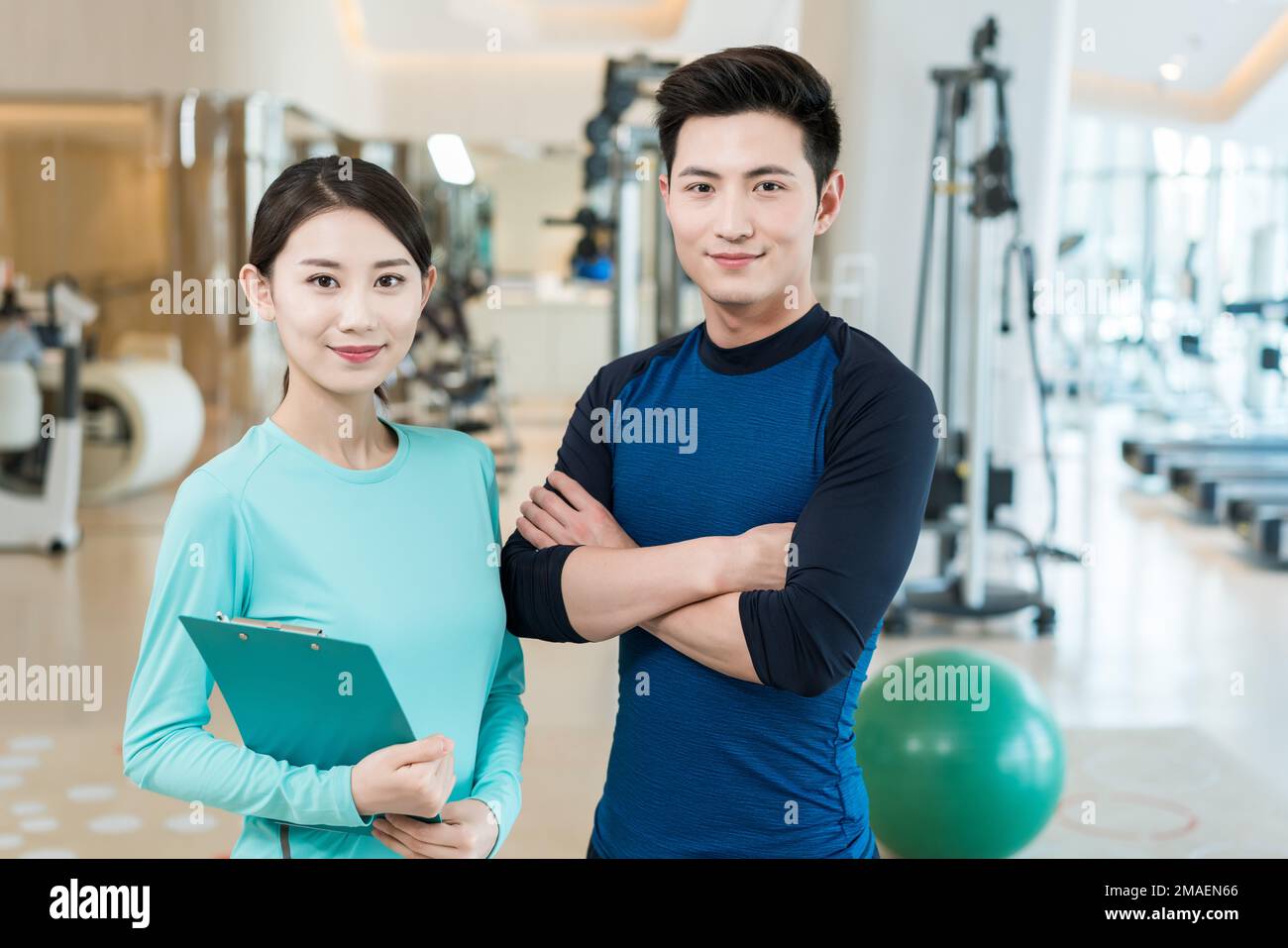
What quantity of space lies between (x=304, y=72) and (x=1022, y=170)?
6185 millimetres

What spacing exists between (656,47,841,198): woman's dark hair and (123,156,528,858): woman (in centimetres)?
31

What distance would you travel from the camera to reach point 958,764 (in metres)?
2.57

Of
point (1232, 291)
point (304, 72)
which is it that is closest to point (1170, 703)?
point (304, 72)

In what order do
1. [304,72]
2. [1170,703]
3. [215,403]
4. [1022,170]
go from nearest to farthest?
1. [1170,703]
2. [1022,170]
3. [215,403]
4. [304,72]

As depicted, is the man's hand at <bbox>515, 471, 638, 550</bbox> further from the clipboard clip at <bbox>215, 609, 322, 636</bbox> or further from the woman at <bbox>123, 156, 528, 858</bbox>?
the clipboard clip at <bbox>215, 609, 322, 636</bbox>

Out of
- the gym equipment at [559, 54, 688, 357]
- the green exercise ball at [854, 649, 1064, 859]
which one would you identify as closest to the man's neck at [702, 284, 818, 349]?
the green exercise ball at [854, 649, 1064, 859]

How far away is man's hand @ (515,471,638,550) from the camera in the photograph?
1398mm

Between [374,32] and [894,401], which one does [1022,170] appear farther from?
[374,32]

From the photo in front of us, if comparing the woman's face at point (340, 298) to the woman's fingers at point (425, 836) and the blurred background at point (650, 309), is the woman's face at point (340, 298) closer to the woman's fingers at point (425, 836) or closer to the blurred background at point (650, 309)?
the woman's fingers at point (425, 836)

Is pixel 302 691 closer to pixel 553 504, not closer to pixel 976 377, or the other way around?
pixel 553 504

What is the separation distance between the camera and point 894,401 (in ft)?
4.22

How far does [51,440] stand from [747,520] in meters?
6.11

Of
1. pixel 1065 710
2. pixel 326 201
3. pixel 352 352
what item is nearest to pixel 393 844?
pixel 352 352

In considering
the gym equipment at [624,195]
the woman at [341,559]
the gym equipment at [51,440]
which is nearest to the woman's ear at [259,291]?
the woman at [341,559]
